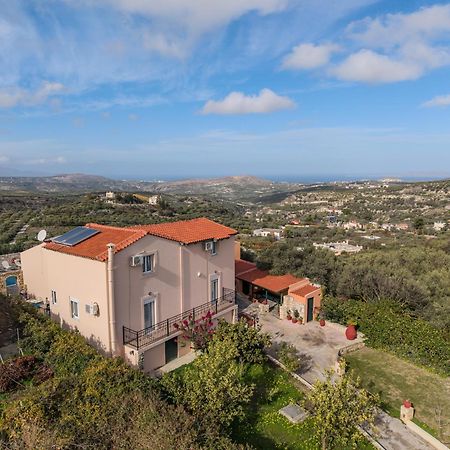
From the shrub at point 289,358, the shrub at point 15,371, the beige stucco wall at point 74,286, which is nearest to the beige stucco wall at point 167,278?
the beige stucco wall at point 74,286

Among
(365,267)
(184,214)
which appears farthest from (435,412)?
(184,214)

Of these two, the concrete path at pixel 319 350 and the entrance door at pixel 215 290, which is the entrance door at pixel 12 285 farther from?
the concrete path at pixel 319 350

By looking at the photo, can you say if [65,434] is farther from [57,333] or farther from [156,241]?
[156,241]

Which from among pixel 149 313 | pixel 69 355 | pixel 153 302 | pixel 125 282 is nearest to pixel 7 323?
pixel 69 355

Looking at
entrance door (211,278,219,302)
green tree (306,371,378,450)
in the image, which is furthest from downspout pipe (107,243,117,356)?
green tree (306,371,378,450)

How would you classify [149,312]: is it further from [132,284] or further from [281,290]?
[281,290]

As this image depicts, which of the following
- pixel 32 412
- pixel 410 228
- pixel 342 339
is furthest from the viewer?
pixel 410 228

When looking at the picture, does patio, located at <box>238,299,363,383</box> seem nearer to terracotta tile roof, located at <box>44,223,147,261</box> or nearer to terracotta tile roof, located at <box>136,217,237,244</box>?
terracotta tile roof, located at <box>136,217,237,244</box>
